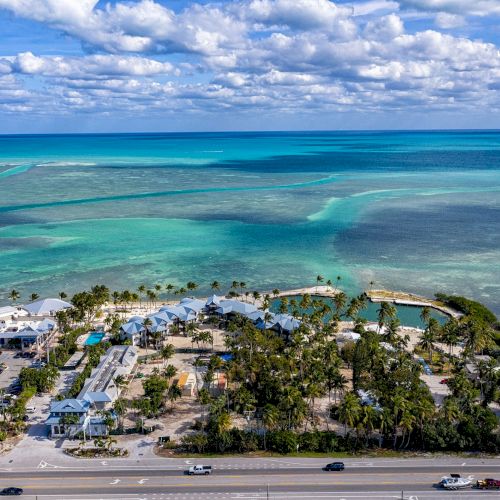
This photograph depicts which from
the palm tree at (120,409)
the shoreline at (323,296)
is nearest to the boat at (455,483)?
the palm tree at (120,409)

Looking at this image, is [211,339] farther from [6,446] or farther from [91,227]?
[91,227]

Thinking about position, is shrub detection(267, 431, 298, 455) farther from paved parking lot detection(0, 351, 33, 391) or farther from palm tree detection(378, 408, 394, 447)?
paved parking lot detection(0, 351, 33, 391)

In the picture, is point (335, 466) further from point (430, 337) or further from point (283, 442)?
point (430, 337)

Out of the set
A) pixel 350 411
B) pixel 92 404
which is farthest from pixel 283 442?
pixel 92 404

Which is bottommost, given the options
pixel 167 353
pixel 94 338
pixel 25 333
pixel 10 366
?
pixel 10 366

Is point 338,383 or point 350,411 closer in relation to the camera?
point 350,411

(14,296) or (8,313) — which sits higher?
(14,296)
